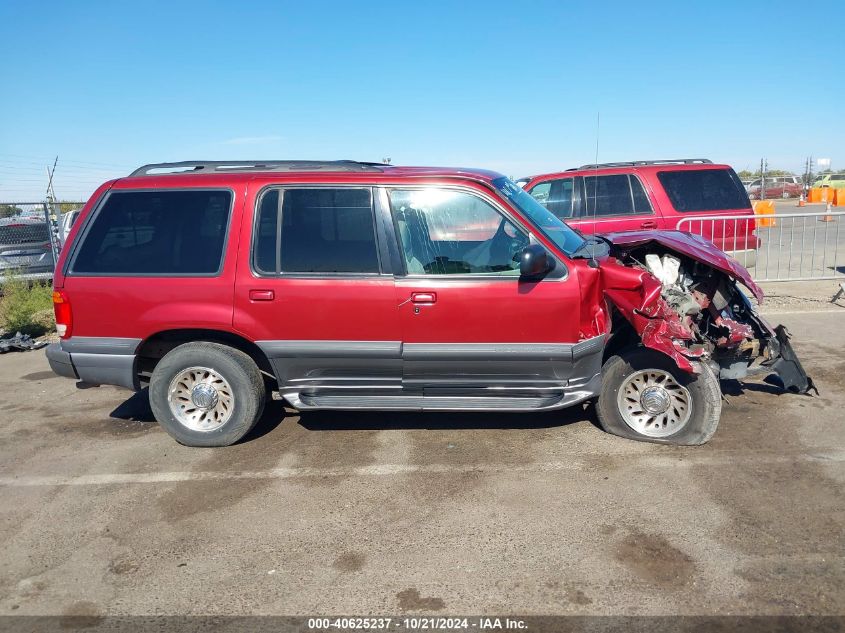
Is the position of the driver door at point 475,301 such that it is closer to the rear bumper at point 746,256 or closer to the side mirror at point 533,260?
the side mirror at point 533,260

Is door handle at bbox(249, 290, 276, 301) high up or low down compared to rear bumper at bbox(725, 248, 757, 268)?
up

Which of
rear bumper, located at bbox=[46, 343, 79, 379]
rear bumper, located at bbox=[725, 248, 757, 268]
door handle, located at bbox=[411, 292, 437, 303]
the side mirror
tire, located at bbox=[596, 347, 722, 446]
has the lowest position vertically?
tire, located at bbox=[596, 347, 722, 446]

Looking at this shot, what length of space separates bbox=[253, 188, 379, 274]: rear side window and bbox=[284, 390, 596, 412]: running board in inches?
37.1

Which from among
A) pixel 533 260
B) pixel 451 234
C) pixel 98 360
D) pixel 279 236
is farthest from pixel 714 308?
pixel 98 360

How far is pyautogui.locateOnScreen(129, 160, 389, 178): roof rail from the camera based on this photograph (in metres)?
A: 5.08

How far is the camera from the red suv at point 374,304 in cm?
462

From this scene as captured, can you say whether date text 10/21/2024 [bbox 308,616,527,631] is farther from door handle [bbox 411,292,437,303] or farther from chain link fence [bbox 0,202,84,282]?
chain link fence [bbox 0,202,84,282]

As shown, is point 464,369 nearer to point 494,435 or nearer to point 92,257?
point 494,435

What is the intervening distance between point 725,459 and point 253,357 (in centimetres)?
343

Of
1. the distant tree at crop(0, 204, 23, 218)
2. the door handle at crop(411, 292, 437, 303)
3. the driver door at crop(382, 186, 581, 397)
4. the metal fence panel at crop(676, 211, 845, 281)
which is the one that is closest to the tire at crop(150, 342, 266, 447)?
the driver door at crop(382, 186, 581, 397)

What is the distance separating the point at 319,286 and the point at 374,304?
41 cm

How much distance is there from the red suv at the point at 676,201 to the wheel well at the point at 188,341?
5.27 metres

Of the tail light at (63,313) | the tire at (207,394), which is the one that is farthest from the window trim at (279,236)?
the tail light at (63,313)

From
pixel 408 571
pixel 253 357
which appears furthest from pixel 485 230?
pixel 408 571
